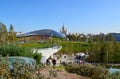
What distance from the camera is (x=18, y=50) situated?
24.3m

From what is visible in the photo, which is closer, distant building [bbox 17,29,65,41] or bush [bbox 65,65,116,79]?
bush [bbox 65,65,116,79]

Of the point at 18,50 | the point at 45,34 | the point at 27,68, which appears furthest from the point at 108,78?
the point at 45,34

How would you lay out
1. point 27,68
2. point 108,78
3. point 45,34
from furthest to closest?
point 45,34
point 108,78
point 27,68

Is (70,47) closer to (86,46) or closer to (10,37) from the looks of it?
(86,46)

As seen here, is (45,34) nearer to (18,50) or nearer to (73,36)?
(73,36)

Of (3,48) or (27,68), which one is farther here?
(3,48)

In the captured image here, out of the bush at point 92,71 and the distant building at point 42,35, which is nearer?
the bush at point 92,71

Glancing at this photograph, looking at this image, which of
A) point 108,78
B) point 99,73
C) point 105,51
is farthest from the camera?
point 105,51

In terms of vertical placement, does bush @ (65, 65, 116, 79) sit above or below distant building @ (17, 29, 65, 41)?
below

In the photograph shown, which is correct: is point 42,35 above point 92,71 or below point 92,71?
above

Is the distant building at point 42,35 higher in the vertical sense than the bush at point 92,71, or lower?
higher

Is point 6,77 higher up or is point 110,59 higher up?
point 6,77

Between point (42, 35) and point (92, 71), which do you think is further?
point (42, 35)

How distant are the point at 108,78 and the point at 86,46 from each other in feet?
352
